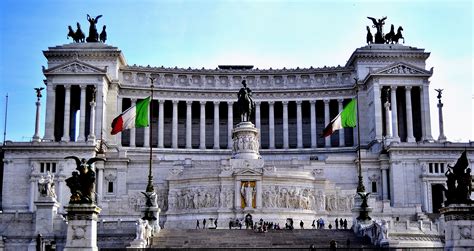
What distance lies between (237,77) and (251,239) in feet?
180

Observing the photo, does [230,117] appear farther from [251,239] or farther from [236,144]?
[251,239]

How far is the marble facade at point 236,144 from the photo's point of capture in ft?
227

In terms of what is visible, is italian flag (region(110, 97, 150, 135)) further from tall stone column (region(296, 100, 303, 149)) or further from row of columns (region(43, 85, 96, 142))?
tall stone column (region(296, 100, 303, 149))

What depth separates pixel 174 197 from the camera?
7044cm

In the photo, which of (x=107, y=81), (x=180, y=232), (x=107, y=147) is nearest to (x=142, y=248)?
(x=180, y=232)

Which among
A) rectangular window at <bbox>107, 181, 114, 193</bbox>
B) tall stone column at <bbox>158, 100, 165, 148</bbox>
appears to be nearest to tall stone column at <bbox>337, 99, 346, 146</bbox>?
tall stone column at <bbox>158, 100, 165, 148</bbox>

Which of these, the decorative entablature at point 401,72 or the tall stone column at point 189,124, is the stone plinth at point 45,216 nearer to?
the tall stone column at point 189,124

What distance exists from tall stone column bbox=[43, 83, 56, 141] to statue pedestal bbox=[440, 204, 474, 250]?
6323cm

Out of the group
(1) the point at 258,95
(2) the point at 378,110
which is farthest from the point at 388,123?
(1) the point at 258,95

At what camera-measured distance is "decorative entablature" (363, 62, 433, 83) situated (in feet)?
309

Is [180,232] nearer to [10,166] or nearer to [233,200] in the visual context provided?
[233,200]

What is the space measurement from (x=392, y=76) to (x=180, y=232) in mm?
50895

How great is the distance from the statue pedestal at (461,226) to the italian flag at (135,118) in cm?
2909

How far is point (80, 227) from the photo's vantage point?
35719 mm
